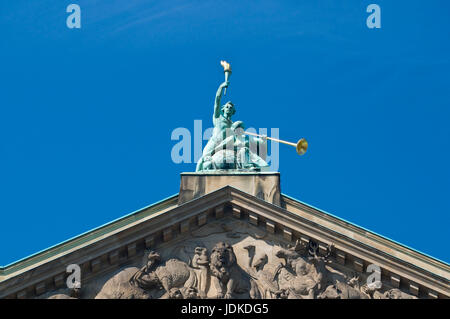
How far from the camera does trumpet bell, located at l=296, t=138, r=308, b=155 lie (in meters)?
36.2

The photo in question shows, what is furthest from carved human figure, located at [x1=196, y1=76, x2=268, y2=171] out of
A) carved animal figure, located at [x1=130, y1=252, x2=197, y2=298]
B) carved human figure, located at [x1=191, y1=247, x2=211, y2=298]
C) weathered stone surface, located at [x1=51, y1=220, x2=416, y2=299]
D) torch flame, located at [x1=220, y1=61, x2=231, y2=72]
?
carved animal figure, located at [x1=130, y1=252, x2=197, y2=298]

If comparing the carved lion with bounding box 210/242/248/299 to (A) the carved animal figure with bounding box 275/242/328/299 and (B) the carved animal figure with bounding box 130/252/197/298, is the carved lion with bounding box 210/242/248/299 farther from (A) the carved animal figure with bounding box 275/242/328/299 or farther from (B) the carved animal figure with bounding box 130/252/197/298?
(A) the carved animal figure with bounding box 275/242/328/299

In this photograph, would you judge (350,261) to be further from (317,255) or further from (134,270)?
(134,270)

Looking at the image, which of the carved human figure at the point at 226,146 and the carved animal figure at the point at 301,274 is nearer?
the carved animal figure at the point at 301,274

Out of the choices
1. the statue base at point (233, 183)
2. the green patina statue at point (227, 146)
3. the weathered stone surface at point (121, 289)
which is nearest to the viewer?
the weathered stone surface at point (121, 289)

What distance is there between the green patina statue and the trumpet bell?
1.02 m

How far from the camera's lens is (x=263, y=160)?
1420 inches

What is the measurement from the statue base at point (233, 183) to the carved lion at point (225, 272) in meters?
1.81

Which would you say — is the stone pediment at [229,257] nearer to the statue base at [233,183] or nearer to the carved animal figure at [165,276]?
the carved animal figure at [165,276]

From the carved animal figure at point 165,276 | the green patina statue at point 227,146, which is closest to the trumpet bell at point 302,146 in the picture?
the green patina statue at point 227,146

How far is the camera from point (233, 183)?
1367 inches

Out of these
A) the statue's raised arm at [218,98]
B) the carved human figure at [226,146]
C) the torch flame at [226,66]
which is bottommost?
the carved human figure at [226,146]

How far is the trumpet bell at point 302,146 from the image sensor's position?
36156mm
